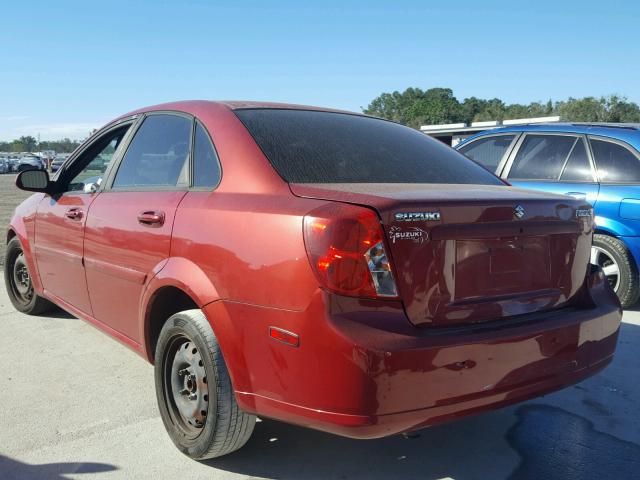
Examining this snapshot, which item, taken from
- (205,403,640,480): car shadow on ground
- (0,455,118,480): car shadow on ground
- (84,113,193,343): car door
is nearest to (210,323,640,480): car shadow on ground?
(205,403,640,480): car shadow on ground

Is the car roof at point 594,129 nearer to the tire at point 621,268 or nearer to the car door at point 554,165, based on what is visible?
the car door at point 554,165

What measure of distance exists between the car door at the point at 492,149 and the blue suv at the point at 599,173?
1 cm

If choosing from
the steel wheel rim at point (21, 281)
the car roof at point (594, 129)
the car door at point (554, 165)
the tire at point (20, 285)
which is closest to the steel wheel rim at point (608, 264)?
Result: the car door at point (554, 165)

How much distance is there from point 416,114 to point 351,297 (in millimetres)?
105553

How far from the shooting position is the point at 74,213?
3865 millimetres

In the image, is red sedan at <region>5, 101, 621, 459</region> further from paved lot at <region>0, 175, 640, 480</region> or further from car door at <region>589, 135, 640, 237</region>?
car door at <region>589, 135, 640, 237</region>

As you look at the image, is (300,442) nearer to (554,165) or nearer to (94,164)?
(94,164)

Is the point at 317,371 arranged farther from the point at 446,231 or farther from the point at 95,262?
the point at 95,262

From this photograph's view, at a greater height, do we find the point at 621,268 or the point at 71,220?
the point at 71,220

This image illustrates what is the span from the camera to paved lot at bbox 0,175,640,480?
275 cm

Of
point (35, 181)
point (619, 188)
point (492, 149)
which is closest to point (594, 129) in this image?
point (619, 188)

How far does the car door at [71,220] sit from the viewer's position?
3836mm

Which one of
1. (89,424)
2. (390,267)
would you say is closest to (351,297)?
(390,267)

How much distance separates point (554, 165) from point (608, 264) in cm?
109
